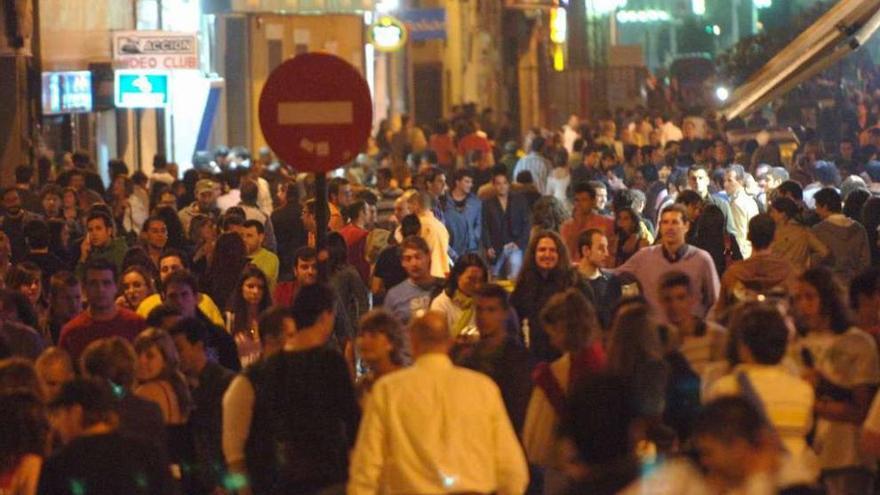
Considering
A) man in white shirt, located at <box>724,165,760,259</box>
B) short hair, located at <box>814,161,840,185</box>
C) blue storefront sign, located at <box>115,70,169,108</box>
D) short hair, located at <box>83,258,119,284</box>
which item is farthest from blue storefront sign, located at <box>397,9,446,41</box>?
short hair, located at <box>83,258,119,284</box>

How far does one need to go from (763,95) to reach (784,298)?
2914cm

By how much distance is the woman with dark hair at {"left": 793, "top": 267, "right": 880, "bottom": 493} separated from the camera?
31.8 ft

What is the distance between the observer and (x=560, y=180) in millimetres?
25875

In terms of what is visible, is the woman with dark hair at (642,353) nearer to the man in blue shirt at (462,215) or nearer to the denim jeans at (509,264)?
the denim jeans at (509,264)

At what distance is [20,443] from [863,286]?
424 cm

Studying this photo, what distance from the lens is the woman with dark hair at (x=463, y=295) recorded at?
42.3ft

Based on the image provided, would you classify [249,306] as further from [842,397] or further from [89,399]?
[89,399]

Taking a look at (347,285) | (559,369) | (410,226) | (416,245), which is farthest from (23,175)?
(559,369)

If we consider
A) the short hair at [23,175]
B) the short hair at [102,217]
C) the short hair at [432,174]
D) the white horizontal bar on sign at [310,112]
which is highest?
the white horizontal bar on sign at [310,112]

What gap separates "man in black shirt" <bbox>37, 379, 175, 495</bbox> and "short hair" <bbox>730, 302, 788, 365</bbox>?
2390 millimetres

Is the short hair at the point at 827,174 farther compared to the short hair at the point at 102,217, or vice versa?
the short hair at the point at 827,174

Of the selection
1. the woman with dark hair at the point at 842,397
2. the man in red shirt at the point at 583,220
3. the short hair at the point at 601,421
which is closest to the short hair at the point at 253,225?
the man in red shirt at the point at 583,220

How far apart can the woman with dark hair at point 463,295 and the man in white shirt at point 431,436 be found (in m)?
4.20

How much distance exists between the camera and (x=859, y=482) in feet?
31.8
